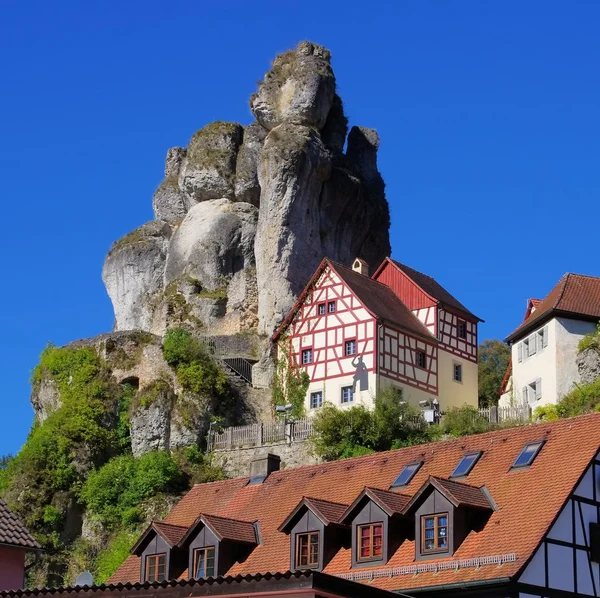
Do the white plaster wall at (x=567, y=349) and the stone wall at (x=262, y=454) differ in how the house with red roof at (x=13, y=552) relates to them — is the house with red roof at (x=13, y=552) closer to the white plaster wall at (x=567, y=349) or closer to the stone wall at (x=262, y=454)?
the stone wall at (x=262, y=454)

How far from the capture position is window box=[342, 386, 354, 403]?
59850mm

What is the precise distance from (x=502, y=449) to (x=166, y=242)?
4700 centimetres

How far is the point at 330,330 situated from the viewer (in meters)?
62.3

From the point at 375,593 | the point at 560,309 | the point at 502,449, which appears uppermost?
the point at 560,309

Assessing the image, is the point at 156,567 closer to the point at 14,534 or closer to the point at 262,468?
the point at 14,534

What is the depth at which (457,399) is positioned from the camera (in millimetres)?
63562

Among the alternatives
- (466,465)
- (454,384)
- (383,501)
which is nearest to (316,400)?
(454,384)

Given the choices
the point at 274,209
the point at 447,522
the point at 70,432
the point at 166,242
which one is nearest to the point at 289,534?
the point at 447,522

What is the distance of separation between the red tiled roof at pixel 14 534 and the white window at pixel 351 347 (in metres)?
25.7

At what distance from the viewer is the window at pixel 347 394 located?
2356 inches

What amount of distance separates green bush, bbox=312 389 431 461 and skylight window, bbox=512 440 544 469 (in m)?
19.8

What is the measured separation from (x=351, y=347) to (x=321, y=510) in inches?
1085

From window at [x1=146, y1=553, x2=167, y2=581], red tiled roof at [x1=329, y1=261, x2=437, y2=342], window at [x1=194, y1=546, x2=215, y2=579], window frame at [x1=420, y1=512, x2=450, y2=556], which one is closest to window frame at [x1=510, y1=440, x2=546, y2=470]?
window frame at [x1=420, y1=512, x2=450, y2=556]

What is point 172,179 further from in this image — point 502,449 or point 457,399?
point 502,449
